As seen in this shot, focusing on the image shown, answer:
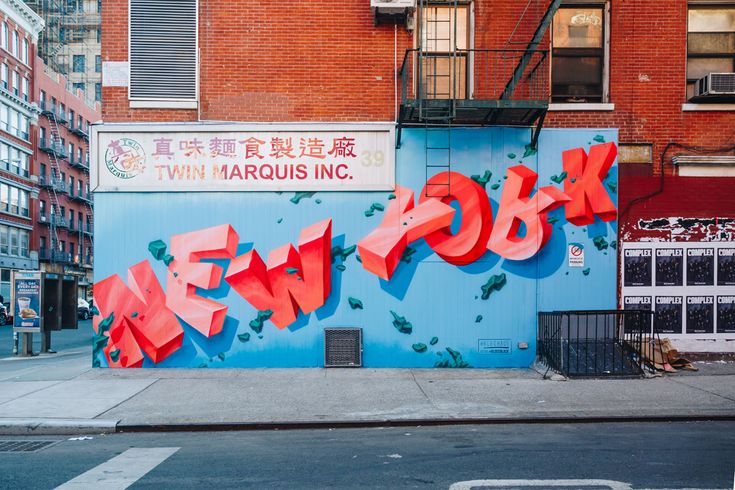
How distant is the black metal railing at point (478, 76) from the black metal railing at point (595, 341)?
14.1ft

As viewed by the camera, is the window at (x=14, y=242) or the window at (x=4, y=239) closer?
the window at (x=4, y=239)

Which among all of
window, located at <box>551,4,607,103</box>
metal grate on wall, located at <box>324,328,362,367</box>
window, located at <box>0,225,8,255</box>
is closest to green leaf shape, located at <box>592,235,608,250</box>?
window, located at <box>551,4,607,103</box>

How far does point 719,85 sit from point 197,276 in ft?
34.7

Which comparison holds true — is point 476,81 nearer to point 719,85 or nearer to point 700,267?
point 719,85

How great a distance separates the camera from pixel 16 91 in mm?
60219

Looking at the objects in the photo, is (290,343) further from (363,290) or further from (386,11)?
(386,11)

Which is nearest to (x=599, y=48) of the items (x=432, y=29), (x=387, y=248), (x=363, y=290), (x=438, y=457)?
(x=432, y=29)

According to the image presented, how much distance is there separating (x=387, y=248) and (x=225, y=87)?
439cm

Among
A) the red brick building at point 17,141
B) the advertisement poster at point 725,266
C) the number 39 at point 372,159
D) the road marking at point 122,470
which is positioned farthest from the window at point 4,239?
the advertisement poster at point 725,266

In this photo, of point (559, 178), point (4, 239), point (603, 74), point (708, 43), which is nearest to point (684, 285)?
point (559, 178)

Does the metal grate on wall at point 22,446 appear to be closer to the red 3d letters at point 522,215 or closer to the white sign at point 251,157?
the white sign at point 251,157

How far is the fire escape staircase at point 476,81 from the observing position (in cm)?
1218

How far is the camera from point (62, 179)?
2694 inches

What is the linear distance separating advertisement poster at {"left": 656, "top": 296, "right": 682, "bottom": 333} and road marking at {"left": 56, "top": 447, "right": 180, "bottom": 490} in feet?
32.0
